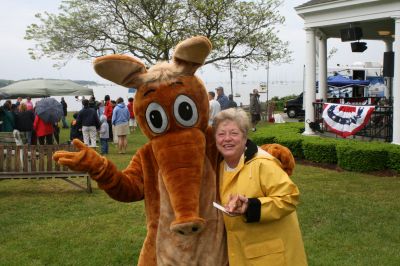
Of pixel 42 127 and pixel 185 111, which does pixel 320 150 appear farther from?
pixel 185 111

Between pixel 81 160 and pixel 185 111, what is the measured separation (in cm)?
66

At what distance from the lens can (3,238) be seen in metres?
6.61

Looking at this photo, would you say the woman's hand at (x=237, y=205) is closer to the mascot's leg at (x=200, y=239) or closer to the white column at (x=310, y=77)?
the mascot's leg at (x=200, y=239)

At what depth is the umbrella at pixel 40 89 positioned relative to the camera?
72.1 feet

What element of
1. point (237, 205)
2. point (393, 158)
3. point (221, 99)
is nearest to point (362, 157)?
point (393, 158)

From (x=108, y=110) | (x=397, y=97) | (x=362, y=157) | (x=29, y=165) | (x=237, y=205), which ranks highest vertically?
(x=397, y=97)

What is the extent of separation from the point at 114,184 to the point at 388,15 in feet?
38.8

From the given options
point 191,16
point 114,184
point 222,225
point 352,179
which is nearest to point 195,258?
point 222,225

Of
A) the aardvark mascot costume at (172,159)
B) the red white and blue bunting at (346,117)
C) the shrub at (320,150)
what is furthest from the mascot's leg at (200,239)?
the red white and blue bunting at (346,117)

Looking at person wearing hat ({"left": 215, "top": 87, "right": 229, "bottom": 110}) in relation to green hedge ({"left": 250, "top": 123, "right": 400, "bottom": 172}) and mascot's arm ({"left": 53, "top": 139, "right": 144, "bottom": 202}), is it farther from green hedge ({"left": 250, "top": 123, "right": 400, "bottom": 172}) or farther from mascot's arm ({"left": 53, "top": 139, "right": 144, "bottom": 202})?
mascot's arm ({"left": 53, "top": 139, "right": 144, "bottom": 202})

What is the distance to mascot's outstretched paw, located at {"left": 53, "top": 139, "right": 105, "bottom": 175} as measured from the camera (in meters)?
2.67

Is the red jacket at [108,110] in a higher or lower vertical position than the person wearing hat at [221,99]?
lower

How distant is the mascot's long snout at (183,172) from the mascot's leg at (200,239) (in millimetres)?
111

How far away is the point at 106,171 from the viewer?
2.81m
